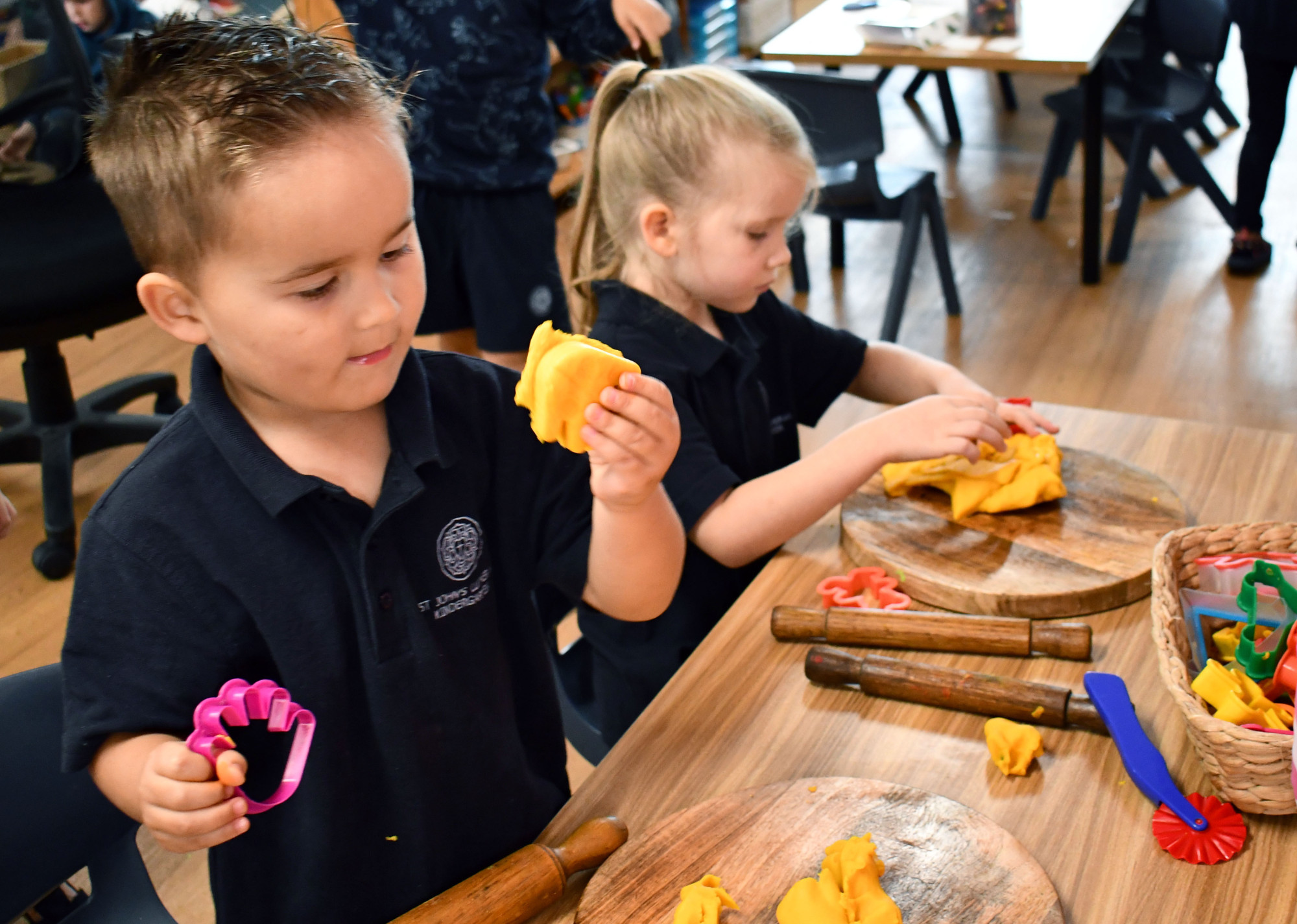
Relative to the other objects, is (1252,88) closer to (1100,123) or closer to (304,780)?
(1100,123)

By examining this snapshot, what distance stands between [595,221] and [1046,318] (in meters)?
2.52

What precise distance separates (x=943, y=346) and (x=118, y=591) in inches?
118

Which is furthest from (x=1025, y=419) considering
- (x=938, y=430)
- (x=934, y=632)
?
(x=934, y=632)

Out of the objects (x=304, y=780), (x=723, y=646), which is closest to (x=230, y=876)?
(x=304, y=780)

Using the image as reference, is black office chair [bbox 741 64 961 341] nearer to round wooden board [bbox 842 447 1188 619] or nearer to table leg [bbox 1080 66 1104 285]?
table leg [bbox 1080 66 1104 285]

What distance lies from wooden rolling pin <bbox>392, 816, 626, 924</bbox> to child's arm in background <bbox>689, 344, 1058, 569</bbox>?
0.47 m

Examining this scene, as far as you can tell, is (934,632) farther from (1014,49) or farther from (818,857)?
(1014,49)

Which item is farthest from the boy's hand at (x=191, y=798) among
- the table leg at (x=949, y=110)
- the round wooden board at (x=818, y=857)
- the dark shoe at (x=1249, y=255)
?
the table leg at (x=949, y=110)

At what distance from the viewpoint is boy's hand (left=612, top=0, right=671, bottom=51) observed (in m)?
2.00

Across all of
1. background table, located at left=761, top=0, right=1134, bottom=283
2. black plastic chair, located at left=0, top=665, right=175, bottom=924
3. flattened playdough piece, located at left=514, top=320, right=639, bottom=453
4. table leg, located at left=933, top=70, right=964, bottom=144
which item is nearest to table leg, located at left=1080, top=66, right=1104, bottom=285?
background table, located at left=761, top=0, right=1134, bottom=283

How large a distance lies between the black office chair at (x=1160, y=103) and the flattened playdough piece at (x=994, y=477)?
2.97m

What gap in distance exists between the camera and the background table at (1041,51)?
130 inches

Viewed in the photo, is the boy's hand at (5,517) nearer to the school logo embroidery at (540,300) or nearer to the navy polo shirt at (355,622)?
the navy polo shirt at (355,622)

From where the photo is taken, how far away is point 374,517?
0.94 meters
